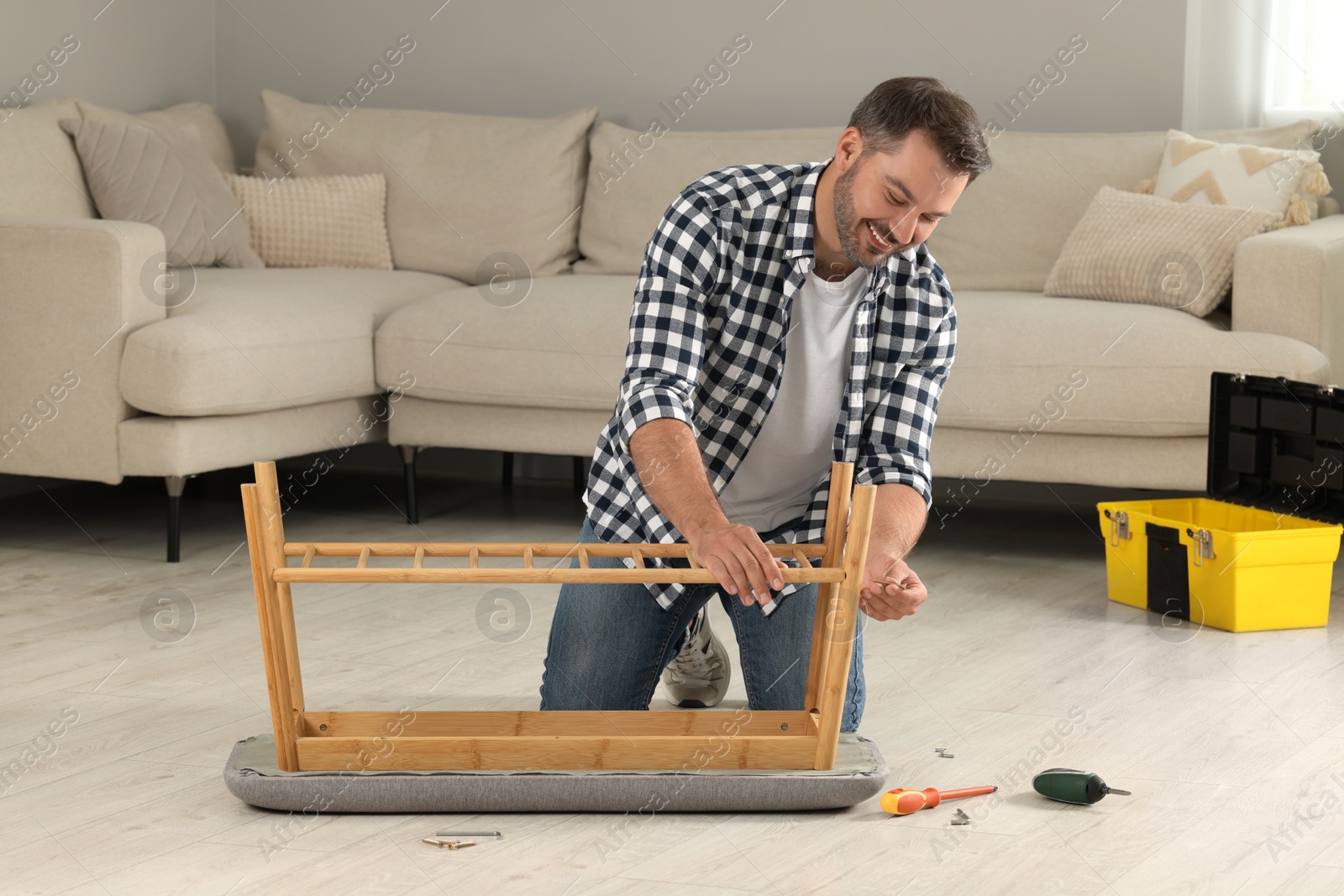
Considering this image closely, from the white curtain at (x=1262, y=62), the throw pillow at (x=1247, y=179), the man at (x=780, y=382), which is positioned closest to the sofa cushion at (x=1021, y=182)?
the throw pillow at (x=1247, y=179)

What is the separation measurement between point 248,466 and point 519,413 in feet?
2.99

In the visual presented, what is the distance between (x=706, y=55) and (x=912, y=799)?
276cm

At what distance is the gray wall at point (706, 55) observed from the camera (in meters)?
3.64

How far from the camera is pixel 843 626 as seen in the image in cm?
153

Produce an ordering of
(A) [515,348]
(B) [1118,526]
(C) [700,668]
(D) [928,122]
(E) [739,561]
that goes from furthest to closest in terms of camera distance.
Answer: (A) [515,348]
(B) [1118,526]
(C) [700,668]
(D) [928,122]
(E) [739,561]

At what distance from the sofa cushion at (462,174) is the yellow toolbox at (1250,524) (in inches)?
65.1

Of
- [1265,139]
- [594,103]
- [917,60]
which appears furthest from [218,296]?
[1265,139]

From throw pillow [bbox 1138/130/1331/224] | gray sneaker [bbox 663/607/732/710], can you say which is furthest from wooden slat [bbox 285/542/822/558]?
throw pillow [bbox 1138/130/1331/224]

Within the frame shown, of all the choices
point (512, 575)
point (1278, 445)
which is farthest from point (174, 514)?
point (1278, 445)

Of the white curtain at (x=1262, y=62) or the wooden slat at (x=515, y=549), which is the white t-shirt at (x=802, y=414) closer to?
the wooden slat at (x=515, y=549)

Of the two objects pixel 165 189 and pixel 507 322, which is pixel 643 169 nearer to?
pixel 507 322

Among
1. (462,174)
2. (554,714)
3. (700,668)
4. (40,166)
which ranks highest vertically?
(40,166)

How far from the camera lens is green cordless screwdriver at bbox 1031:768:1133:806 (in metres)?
1.63

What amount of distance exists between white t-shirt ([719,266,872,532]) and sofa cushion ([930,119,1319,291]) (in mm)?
1685
